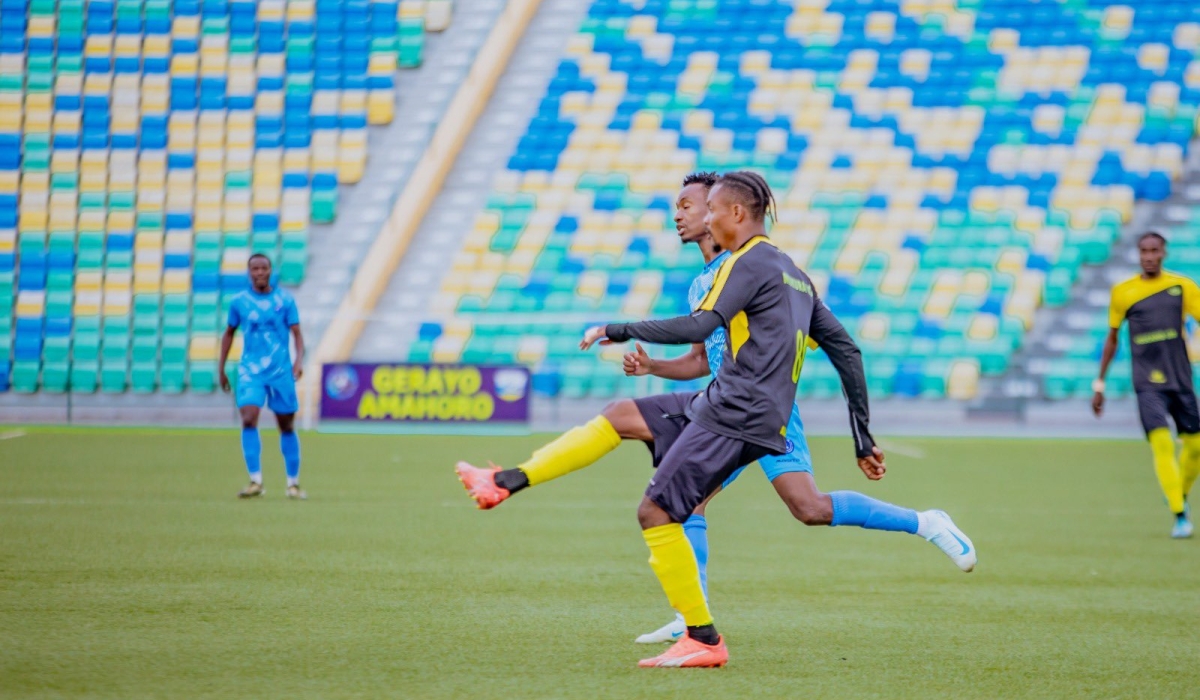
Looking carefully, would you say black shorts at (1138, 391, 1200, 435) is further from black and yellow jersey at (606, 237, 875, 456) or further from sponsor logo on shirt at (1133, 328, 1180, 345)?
black and yellow jersey at (606, 237, 875, 456)

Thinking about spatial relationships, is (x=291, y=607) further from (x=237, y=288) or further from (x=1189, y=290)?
(x=237, y=288)

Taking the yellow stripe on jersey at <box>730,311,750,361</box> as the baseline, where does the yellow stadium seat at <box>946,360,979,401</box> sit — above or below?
below

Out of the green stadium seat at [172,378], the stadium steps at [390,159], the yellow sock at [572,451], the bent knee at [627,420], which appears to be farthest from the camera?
the stadium steps at [390,159]

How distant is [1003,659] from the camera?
5.48m

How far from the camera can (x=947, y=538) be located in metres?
5.67

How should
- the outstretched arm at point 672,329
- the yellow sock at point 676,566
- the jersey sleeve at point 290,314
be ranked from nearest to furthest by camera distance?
the outstretched arm at point 672,329, the yellow sock at point 676,566, the jersey sleeve at point 290,314

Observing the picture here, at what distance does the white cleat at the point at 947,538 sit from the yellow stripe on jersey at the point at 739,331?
1083 millimetres

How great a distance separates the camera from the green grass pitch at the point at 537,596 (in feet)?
16.3

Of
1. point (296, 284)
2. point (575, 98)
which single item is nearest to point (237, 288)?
point (296, 284)

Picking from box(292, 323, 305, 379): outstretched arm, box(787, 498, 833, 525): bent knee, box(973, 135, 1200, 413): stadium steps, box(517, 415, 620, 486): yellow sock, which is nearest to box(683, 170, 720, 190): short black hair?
box(517, 415, 620, 486): yellow sock

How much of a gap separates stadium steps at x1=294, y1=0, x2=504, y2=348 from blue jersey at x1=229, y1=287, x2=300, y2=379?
974 cm

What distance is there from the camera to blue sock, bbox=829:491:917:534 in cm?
548

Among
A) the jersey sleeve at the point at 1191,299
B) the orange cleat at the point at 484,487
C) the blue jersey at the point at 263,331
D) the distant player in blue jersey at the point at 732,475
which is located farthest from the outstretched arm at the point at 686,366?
the blue jersey at the point at 263,331

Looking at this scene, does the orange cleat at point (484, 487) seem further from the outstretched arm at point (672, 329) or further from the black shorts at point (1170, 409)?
the black shorts at point (1170, 409)
